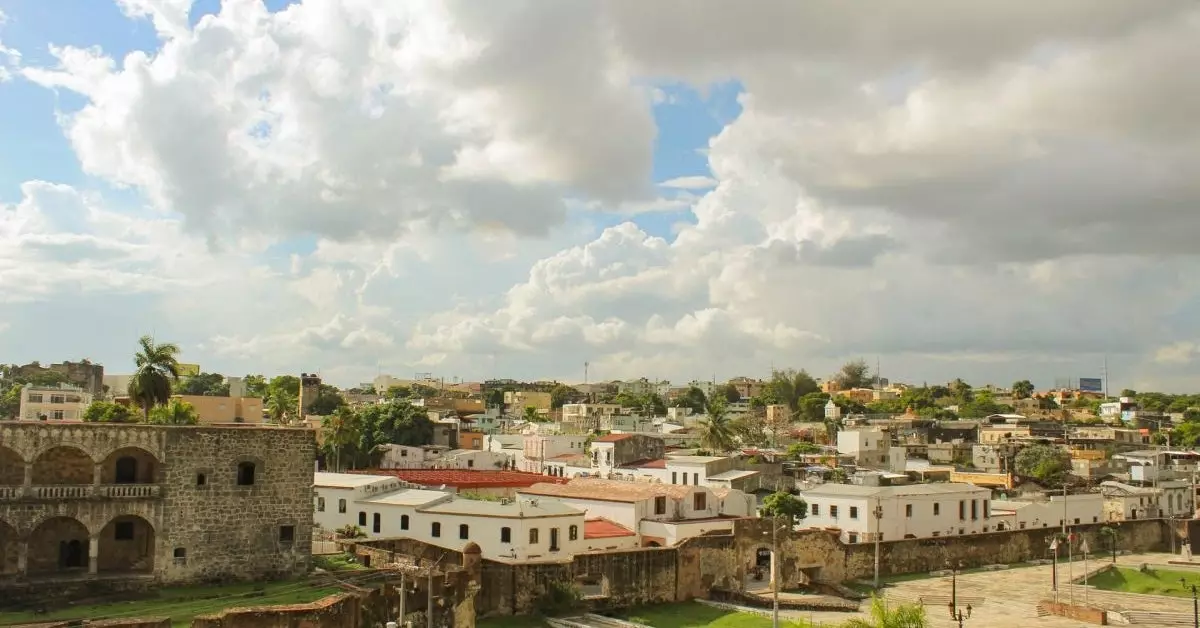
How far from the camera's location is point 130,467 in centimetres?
3425

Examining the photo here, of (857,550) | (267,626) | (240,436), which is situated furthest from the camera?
(857,550)

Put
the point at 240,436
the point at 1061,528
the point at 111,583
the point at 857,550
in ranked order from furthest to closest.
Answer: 1. the point at 1061,528
2. the point at 857,550
3. the point at 240,436
4. the point at 111,583

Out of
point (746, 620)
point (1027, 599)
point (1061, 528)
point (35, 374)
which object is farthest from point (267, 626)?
point (35, 374)

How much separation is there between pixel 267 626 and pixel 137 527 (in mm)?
9678

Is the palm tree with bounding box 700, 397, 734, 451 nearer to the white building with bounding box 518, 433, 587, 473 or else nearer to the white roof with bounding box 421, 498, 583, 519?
the white building with bounding box 518, 433, 587, 473

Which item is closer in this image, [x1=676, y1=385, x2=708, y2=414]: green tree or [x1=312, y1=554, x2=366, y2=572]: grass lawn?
[x1=312, y1=554, x2=366, y2=572]: grass lawn

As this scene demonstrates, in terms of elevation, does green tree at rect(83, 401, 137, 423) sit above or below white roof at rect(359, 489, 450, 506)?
above

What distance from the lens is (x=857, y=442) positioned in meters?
87.8

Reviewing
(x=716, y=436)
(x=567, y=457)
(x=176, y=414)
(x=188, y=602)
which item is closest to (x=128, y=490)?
(x=188, y=602)

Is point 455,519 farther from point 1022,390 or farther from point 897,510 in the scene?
point 1022,390

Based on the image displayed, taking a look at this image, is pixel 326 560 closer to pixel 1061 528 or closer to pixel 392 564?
pixel 392 564

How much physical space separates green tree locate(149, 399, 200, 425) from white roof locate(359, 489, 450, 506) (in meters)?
13.9

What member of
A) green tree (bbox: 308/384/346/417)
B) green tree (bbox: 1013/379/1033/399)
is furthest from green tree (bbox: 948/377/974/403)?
green tree (bbox: 308/384/346/417)

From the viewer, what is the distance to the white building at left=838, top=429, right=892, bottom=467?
86.8m
